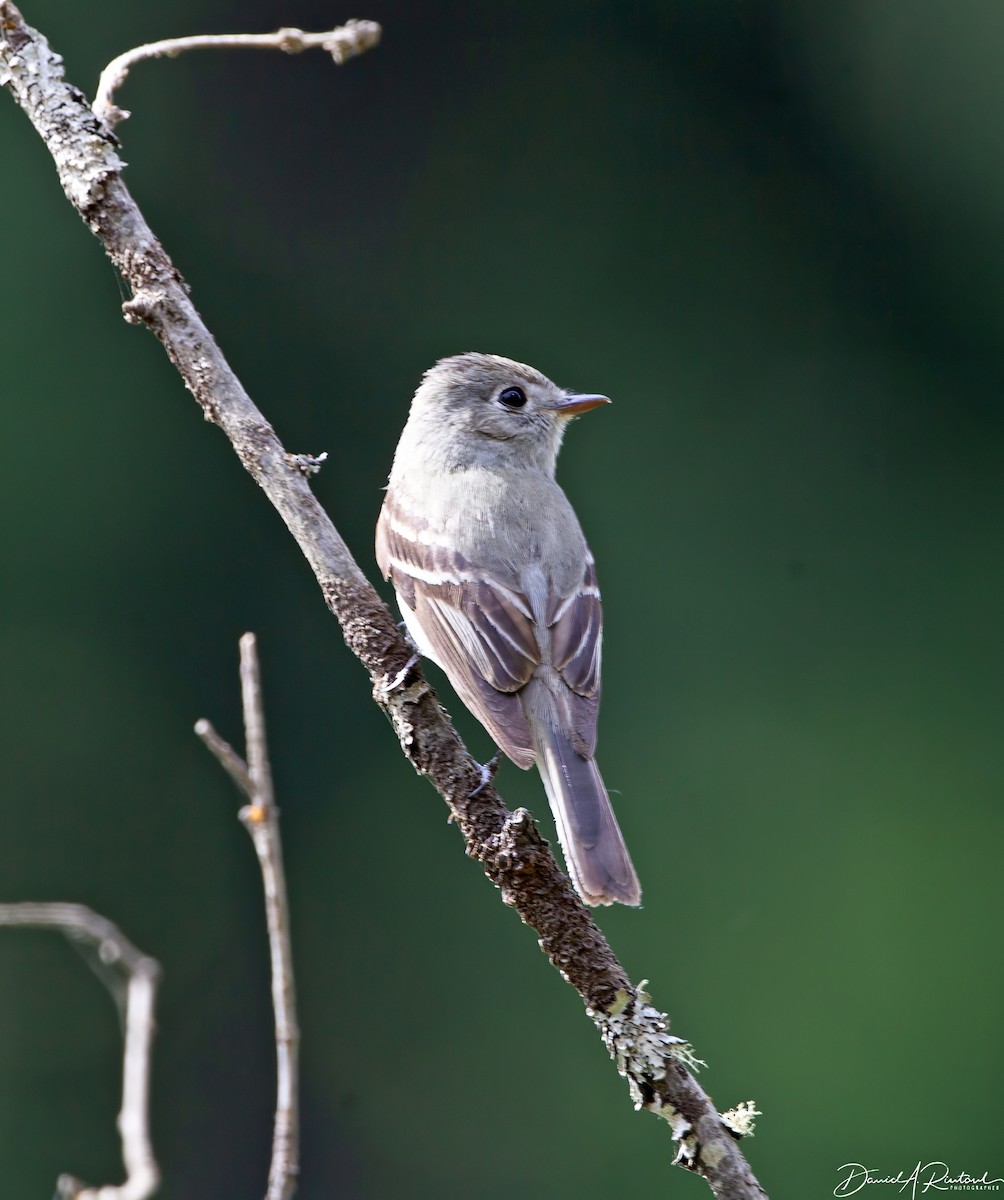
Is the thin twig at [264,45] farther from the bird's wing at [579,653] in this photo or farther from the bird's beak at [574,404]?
the bird's beak at [574,404]

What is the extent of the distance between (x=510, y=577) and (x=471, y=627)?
0.19 metres

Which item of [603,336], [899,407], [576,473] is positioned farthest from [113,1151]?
[899,407]

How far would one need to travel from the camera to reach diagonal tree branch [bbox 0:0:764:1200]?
2.20 metres

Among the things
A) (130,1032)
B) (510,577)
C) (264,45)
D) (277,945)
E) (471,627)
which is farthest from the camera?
(510,577)

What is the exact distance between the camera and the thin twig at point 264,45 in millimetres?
2236

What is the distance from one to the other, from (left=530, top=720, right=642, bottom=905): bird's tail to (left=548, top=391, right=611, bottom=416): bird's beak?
3.63 ft

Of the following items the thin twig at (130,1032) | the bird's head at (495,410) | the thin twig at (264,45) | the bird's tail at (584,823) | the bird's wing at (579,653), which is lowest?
the thin twig at (130,1032)

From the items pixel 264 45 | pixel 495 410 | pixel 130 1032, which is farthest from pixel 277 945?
pixel 495 410

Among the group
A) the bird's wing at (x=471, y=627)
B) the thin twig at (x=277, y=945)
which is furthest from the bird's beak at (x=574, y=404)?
the thin twig at (x=277, y=945)

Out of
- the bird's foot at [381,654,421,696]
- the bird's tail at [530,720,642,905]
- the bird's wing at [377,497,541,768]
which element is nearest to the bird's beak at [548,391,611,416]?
the bird's wing at [377,497,541,768]

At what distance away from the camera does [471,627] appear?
3203 millimetres

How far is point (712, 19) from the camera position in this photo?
1002 cm

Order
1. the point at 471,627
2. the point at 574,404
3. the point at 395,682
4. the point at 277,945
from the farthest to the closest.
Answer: the point at 574,404 → the point at 471,627 → the point at 395,682 → the point at 277,945

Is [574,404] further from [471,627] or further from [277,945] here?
[277,945]
